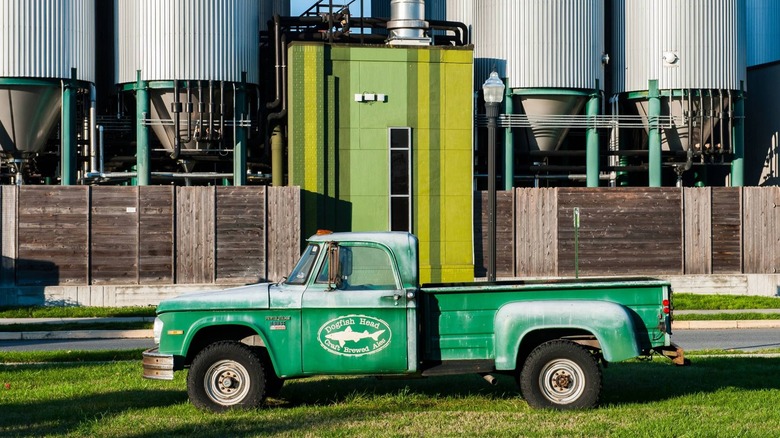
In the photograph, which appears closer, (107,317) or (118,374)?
(118,374)

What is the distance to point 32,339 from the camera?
22.0 m

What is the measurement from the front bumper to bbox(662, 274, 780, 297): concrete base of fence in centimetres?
2153

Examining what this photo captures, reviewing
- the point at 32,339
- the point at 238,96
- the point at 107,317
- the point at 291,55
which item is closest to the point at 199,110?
the point at 238,96

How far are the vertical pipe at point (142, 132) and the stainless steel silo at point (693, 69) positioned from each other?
15.8 metres

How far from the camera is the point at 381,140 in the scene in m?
29.7

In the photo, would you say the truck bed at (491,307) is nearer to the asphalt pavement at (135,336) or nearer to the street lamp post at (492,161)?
the street lamp post at (492,161)

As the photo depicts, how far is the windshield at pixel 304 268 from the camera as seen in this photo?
11578 mm

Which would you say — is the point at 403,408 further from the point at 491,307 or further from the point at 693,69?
the point at 693,69

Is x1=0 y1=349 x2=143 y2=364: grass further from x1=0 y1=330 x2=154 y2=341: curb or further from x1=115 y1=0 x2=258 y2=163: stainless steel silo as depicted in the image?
x1=115 y1=0 x2=258 y2=163: stainless steel silo

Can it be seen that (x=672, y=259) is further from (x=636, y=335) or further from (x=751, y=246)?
(x=636, y=335)

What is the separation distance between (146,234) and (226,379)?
17901 millimetres

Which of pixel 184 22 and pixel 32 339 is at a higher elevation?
pixel 184 22

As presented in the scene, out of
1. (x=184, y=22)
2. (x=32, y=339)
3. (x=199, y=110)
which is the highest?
(x=184, y=22)

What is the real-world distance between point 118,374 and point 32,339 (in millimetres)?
8384
